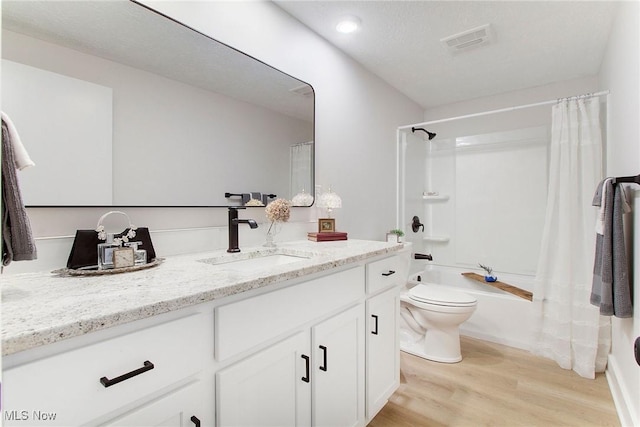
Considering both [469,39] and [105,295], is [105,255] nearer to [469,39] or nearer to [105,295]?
[105,295]

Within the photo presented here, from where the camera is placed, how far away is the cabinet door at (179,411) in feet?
2.23

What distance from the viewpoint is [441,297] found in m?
2.27

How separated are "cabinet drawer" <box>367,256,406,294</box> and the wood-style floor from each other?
707mm

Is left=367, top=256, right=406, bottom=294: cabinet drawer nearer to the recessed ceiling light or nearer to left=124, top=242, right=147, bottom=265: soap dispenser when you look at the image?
left=124, top=242, right=147, bottom=265: soap dispenser

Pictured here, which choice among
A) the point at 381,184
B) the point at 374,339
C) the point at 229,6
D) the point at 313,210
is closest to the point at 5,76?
the point at 229,6

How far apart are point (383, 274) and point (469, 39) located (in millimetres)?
1772

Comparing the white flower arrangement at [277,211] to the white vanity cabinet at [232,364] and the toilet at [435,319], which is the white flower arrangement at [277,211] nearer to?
the white vanity cabinet at [232,364]

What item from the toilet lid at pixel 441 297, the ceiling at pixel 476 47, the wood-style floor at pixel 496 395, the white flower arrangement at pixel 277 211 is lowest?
the wood-style floor at pixel 496 395

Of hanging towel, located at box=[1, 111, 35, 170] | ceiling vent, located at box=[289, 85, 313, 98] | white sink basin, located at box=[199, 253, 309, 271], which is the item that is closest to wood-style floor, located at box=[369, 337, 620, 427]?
white sink basin, located at box=[199, 253, 309, 271]

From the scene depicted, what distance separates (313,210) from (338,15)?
122cm

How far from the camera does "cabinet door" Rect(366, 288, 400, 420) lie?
1.52 meters

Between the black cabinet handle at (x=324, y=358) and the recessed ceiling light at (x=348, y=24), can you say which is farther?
the recessed ceiling light at (x=348, y=24)

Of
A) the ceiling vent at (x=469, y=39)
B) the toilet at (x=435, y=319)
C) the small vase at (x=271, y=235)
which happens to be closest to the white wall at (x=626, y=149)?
the ceiling vent at (x=469, y=39)

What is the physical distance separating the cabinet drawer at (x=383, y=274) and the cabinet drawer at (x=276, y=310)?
16 centimetres
